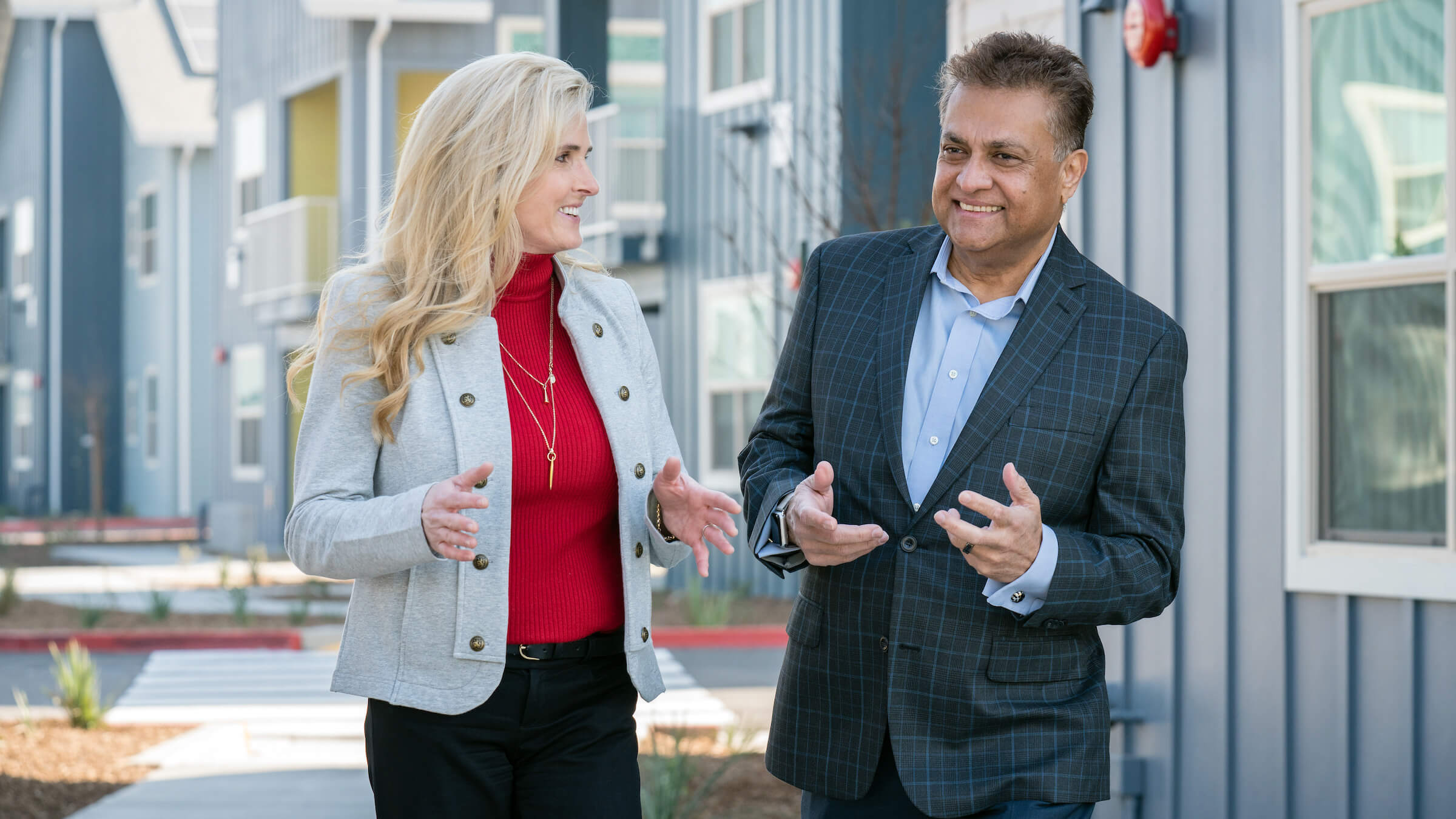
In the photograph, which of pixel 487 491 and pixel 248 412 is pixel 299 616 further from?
pixel 248 412

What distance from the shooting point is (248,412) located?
24.6 meters

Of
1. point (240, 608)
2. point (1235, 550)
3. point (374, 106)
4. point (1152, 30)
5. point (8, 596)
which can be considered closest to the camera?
point (1235, 550)

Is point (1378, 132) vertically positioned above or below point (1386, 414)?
above

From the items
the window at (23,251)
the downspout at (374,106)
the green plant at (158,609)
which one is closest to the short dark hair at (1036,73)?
the green plant at (158,609)

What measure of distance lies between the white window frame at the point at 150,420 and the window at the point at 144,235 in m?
1.84

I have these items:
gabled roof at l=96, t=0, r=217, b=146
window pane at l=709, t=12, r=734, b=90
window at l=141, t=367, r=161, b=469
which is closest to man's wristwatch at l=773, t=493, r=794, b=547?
window pane at l=709, t=12, r=734, b=90

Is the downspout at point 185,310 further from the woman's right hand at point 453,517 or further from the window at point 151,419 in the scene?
the woman's right hand at point 453,517

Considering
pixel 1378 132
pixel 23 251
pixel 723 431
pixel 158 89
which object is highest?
pixel 158 89

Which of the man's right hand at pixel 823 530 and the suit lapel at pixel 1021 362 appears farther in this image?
the suit lapel at pixel 1021 362

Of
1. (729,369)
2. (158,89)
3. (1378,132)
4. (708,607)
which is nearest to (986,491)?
(1378,132)

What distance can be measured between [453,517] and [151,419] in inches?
1183

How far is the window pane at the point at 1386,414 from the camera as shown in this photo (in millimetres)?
4469

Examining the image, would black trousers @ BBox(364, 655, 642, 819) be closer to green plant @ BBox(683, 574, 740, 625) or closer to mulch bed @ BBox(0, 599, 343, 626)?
green plant @ BBox(683, 574, 740, 625)

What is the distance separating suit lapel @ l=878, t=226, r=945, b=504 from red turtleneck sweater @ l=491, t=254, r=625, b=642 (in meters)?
0.58
